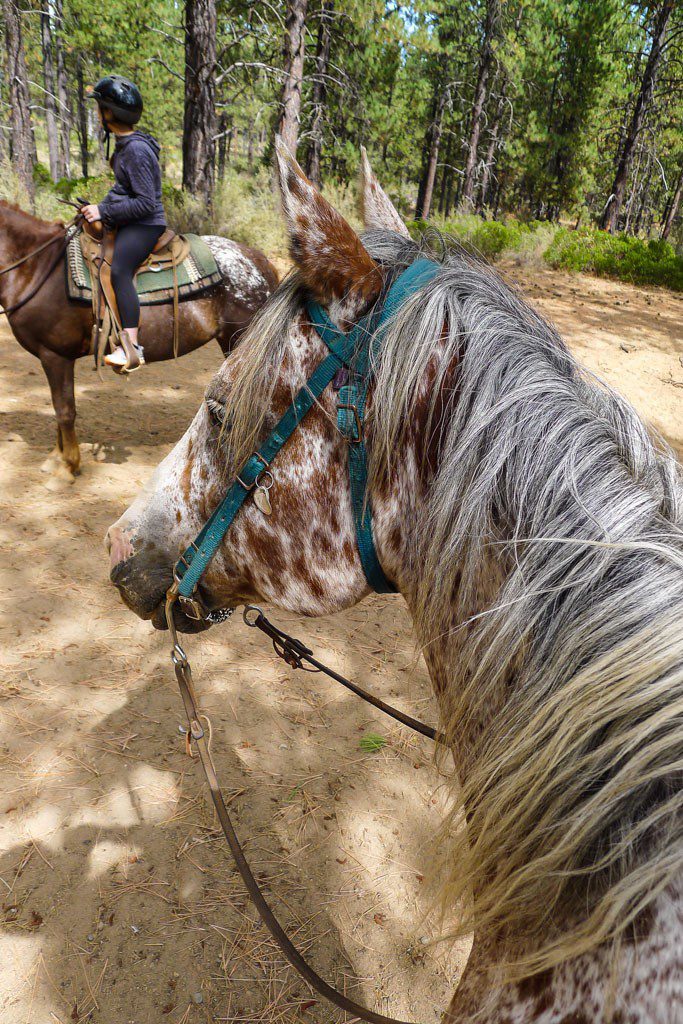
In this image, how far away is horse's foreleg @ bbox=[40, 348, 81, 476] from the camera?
4.90m

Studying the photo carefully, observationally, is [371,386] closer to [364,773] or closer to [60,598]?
[364,773]

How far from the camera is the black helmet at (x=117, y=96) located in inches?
162

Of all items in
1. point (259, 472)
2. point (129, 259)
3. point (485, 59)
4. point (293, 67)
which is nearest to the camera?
point (259, 472)

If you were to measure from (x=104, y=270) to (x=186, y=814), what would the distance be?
13.1ft

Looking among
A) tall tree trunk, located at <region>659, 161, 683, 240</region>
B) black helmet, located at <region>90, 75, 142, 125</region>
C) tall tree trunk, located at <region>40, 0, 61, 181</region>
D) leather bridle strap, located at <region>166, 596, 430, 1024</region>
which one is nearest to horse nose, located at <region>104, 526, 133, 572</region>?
leather bridle strap, located at <region>166, 596, 430, 1024</region>

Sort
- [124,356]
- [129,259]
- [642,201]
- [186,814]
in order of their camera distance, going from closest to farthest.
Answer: [186,814]
[129,259]
[124,356]
[642,201]

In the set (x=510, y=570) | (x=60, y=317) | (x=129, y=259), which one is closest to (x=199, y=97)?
(x=129, y=259)

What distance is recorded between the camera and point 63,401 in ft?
16.1

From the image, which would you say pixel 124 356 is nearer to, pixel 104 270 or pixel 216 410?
pixel 104 270

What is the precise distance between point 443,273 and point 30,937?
2.57 meters

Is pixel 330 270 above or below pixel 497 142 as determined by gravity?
below

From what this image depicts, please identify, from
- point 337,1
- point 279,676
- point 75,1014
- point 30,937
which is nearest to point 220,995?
point 75,1014

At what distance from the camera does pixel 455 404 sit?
1.10 meters

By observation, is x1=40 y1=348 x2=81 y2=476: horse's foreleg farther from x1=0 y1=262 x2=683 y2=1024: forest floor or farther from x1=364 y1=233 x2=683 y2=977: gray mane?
x1=364 y1=233 x2=683 y2=977: gray mane
